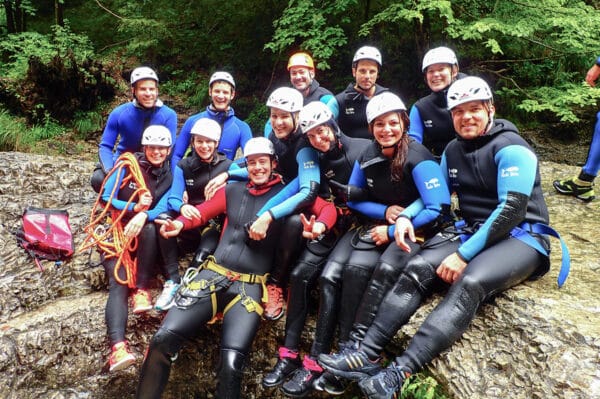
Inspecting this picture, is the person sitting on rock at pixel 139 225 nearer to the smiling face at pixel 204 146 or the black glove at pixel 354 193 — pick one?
the smiling face at pixel 204 146

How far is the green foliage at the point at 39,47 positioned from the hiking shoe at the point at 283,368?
1173cm

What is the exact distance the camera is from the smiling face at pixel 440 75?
4.82 metres

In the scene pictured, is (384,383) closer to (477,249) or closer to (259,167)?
(477,249)

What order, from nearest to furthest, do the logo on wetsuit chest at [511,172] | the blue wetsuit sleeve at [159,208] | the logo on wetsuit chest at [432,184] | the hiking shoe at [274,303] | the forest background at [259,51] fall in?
the logo on wetsuit chest at [511,172], the logo on wetsuit chest at [432,184], the hiking shoe at [274,303], the blue wetsuit sleeve at [159,208], the forest background at [259,51]

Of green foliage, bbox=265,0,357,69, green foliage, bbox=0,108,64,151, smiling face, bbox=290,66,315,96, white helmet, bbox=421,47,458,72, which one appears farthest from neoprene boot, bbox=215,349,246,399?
green foliage, bbox=0,108,64,151

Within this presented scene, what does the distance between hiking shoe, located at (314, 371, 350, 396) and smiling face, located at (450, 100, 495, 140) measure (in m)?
2.35

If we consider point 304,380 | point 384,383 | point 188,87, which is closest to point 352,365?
point 384,383

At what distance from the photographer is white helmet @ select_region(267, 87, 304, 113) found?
4672mm

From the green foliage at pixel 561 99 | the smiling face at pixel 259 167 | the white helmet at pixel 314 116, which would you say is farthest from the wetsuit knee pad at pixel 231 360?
the green foliage at pixel 561 99

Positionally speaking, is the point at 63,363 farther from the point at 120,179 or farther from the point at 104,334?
the point at 120,179

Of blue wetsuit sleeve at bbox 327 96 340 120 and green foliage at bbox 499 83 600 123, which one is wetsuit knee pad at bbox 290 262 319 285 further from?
green foliage at bbox 499 83 600 123

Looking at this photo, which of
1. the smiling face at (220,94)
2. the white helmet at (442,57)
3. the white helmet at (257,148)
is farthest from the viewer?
the smiling face at (220,94)

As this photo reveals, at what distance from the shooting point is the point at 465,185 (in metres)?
3.82

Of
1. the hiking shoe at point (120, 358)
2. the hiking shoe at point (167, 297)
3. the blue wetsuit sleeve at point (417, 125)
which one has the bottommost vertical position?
the hiking shoe at point (120, 358)
